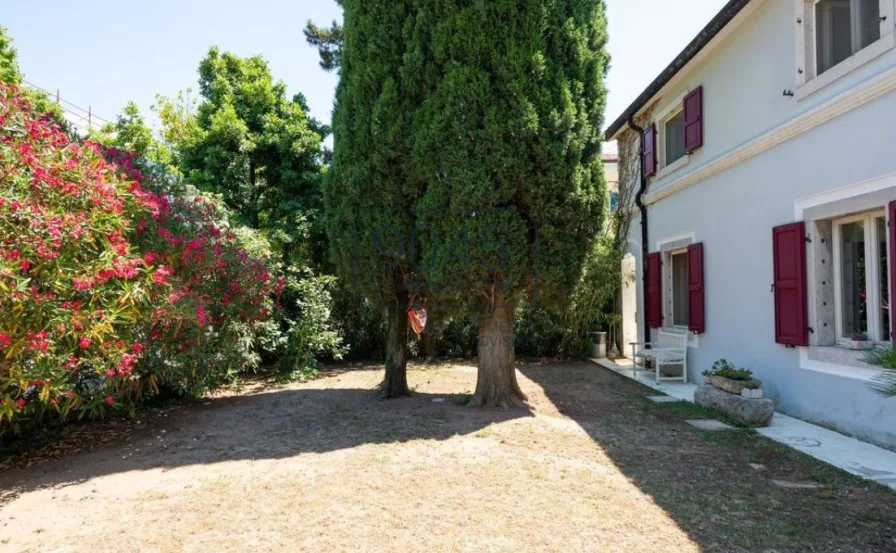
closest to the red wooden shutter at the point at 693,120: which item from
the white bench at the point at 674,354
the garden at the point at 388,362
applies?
the garden at the point at 388,362

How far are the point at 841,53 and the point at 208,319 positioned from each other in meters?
8.29

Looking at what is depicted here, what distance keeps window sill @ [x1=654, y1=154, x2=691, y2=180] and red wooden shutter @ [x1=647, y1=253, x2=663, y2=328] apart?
1604mm

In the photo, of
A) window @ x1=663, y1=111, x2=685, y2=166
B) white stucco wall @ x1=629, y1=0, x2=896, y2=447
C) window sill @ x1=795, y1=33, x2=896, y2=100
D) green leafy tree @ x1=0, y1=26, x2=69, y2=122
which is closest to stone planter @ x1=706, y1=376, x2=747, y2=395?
white stucco wall @ x1=629, y1=0, x2=896, y2=447

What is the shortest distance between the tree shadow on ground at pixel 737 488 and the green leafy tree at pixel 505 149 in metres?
2.10

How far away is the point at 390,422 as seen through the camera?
21.0ft

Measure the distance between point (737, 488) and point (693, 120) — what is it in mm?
6828

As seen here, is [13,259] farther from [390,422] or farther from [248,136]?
[248,136]

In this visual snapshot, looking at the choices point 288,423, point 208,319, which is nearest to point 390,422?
point 288,423

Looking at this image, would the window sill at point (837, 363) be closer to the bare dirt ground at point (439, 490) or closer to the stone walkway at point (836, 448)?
the stone walkway at point (836, 448)

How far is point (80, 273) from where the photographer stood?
4.38 metres

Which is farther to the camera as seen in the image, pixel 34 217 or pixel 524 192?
pixel 524 192

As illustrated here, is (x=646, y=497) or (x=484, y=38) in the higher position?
(x=484, y=38)

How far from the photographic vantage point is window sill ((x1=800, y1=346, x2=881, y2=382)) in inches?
210

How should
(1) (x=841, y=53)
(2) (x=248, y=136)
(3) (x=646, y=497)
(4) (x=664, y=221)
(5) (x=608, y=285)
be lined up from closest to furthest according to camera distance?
(3) (x=646, y=497), (1) (x=841, y=53), (4) (x=664, y=221), (2) (x=248, y=136), (5) (x=608, y=285)
